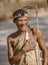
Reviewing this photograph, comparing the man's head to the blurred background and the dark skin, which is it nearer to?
the dark skin

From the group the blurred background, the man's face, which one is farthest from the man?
the blurred background

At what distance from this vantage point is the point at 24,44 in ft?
12.8

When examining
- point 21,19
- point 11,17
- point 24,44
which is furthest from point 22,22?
point 11,17

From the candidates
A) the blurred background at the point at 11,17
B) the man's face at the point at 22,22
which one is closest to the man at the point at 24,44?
the man's face at the point at 22,22

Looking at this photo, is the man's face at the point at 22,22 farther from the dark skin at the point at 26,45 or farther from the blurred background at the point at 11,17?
the blurred background at the point at 11,17

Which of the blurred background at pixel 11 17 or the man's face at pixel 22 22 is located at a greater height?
the man's face at pixel 22 22

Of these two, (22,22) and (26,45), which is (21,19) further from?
(26,45)

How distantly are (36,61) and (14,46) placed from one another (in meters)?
0.28

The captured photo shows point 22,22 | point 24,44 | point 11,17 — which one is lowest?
point 11,17

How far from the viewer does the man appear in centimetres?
388

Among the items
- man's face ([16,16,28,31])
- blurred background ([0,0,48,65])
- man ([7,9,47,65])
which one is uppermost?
man's face ([16,16,28,31])

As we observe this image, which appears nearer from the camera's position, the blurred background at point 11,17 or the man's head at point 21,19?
the man's head at point 21,19

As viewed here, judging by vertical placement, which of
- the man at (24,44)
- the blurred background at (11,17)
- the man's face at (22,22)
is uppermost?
the man's face at (22,22)

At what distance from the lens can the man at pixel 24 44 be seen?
3.88 metres
